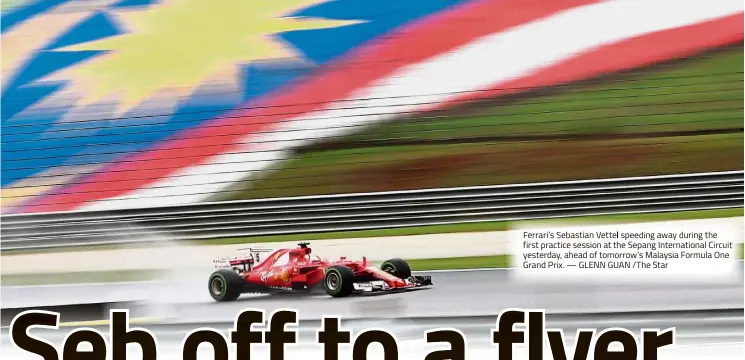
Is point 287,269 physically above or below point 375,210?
below

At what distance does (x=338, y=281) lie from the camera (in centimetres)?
431

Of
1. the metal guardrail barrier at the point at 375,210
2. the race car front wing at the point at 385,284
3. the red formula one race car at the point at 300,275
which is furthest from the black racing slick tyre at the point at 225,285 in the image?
the race car front wing at the point at 385,284

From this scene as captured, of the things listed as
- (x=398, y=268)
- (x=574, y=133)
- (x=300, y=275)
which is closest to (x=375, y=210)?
(x=398, y=268)

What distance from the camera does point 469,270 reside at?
4.28 metres

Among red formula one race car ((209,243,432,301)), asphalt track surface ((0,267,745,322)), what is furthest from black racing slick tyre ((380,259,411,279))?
asphalt track surface ((0,267,745,322))

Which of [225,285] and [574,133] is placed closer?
[574,133]

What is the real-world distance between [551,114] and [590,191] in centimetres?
52

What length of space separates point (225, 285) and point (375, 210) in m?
1.05

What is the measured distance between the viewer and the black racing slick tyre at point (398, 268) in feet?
14.1

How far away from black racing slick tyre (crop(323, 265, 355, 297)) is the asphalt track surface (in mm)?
61

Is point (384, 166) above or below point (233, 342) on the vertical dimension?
above

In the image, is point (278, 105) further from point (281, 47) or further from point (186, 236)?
point (186, 236)

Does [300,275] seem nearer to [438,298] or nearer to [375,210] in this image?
[375,210]

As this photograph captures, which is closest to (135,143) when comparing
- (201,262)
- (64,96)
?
(64,96)
